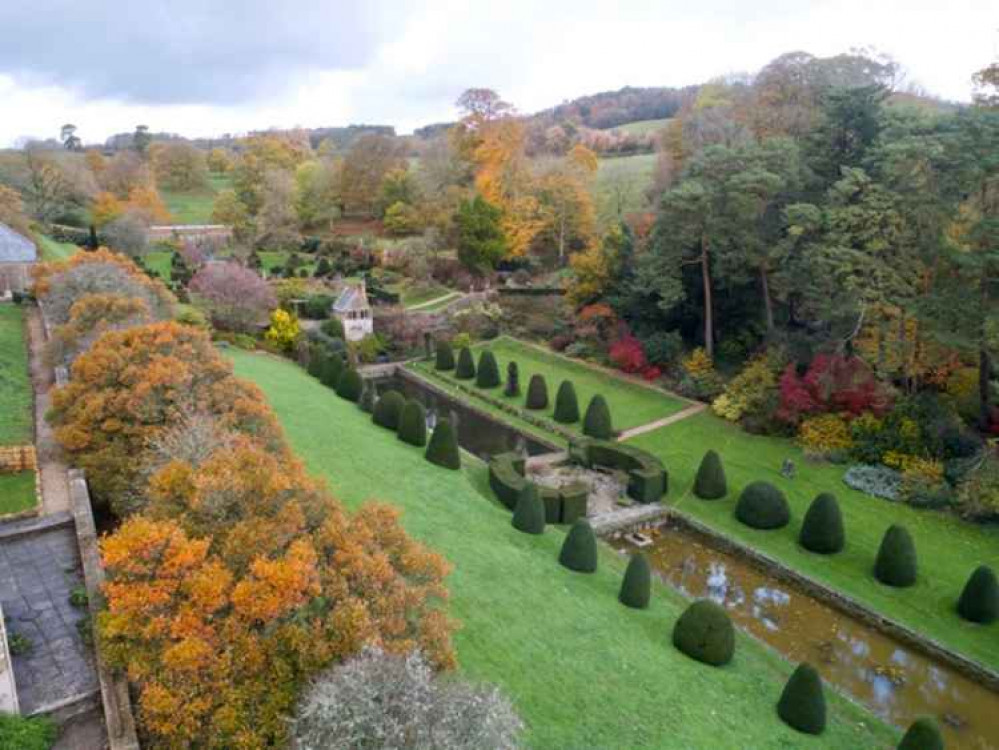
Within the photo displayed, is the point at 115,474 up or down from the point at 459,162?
down

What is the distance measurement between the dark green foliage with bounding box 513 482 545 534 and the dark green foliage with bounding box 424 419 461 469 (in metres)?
4.48

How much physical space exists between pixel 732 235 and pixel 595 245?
460 inches

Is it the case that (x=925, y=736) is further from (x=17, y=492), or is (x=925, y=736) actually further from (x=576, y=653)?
(x=17, y=492)

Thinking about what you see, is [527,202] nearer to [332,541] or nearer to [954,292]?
[954,292]

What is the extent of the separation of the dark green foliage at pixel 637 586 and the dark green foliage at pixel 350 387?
685 inches

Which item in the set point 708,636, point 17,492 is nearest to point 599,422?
point 708,636

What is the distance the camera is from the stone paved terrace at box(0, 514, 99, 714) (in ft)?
34.3

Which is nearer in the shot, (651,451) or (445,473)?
(445,473)

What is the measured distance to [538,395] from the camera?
1258 inches

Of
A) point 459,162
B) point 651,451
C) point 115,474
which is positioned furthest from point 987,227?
point 459,162

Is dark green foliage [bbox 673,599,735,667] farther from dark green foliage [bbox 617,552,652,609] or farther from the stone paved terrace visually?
the stone paved terrace

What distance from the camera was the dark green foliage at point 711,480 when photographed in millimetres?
23469

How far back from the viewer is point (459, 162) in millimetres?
59656

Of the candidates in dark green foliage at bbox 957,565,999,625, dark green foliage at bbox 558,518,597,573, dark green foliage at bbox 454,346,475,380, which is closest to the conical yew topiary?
dark green foliage at bbox 957,565,999,625
